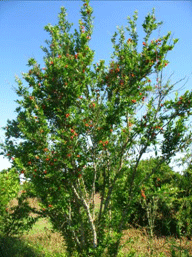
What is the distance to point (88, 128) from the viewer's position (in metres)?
5.31

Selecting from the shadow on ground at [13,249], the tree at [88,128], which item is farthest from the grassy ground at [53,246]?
the tree at [88,128]

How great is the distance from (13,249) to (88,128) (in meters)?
7.24

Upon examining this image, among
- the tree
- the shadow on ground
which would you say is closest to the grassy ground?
the shadow on ground

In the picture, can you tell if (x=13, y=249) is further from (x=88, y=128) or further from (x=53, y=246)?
(x=88, y=128)

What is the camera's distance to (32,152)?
5.32 meters

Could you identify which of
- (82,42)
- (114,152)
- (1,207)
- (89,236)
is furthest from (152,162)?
Answer: (1,207)

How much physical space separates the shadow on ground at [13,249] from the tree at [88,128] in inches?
139

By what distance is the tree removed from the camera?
5078mm

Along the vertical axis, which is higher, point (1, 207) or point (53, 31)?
point (53, 31)

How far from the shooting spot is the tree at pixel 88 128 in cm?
508

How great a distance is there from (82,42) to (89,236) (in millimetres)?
5573

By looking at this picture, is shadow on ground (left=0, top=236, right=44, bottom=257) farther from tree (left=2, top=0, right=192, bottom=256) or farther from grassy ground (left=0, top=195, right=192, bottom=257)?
tree (left=2, top=0, right=192, bottom=256)

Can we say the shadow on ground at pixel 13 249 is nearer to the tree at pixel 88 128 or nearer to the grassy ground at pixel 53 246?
the grassy ground at pixel 53 246

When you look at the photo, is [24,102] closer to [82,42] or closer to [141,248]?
[82,42]
